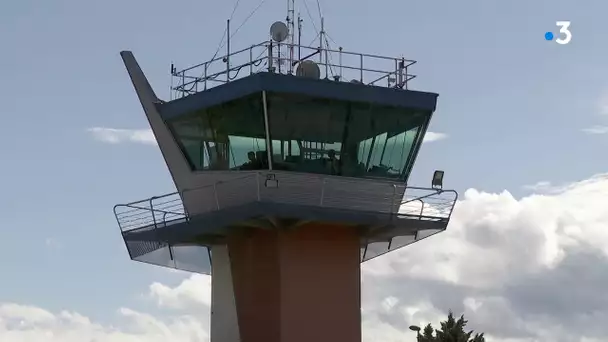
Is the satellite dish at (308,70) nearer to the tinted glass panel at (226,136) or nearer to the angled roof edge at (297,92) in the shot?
the angled roof edge at (297,92)

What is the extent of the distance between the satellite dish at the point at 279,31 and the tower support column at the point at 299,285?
527 cm

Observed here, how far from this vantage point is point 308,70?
103ft

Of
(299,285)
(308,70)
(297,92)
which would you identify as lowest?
(299,285)

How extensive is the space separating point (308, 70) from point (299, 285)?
583cm

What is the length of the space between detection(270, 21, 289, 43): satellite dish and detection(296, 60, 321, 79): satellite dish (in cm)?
100

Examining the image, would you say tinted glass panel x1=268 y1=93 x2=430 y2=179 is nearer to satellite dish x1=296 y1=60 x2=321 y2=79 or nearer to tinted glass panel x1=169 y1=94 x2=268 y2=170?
tinted glass panel x1=169 y1=94 x2=268 y2=170

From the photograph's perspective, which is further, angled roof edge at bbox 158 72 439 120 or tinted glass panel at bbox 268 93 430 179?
tinted glass panel at bbox 268 93 430 179

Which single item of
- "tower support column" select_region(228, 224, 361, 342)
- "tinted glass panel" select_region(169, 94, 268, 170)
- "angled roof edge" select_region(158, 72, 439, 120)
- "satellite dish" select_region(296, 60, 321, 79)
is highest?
"satellite dish" select_region(296, 60, 321, 79)

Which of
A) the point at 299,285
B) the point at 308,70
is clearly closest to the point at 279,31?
the point at 308,70

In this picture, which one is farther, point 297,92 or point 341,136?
point 341,136

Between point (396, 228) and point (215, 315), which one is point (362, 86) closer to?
point (396, 228)

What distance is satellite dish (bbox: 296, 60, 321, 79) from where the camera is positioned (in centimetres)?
3127

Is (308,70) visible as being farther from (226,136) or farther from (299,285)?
(299,285)

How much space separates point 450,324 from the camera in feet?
136
